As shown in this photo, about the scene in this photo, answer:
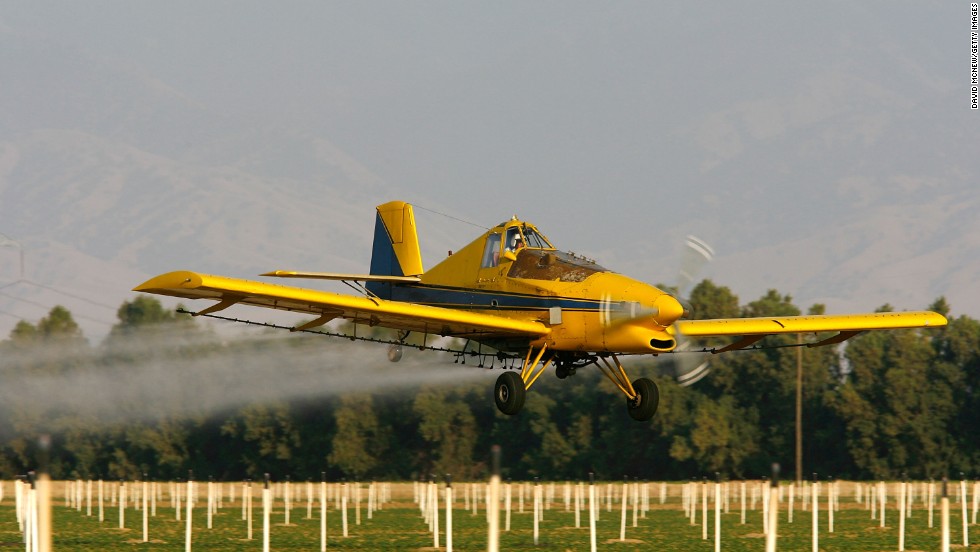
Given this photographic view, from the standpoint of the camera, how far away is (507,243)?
27.7 m

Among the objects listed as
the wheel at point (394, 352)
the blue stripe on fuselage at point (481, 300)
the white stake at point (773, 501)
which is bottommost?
the white stake at point (773, 501)

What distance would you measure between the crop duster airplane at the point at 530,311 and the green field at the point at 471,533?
6454 millimetres

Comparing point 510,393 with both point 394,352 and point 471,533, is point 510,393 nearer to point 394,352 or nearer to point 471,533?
point 394,352

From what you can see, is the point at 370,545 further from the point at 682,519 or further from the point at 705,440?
the point at 705,440

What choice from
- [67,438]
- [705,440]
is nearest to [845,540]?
[705,440]

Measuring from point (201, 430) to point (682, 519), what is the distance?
48.1 metres

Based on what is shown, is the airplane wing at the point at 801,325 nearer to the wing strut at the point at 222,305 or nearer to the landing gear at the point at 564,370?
the landing gear at the point at 564,370

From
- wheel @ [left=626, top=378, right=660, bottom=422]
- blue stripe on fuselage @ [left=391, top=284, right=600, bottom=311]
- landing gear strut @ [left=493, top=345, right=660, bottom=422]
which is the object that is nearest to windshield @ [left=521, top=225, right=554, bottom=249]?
blue stripe on fuselage @ [left=391, top=284, right=600, bottom=311]

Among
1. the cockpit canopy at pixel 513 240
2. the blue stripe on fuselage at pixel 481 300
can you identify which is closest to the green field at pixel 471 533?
the blue stripe on fuselage at pixel 481 300

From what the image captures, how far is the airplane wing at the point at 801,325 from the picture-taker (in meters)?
27.8

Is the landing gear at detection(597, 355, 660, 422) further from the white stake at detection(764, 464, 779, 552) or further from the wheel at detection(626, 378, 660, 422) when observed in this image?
the white stake at detection(764, 464, 779, 552)

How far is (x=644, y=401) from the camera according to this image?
89.2 ft

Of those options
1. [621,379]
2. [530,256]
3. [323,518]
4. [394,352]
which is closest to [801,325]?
[621,379]

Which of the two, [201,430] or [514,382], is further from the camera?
[201,430]
